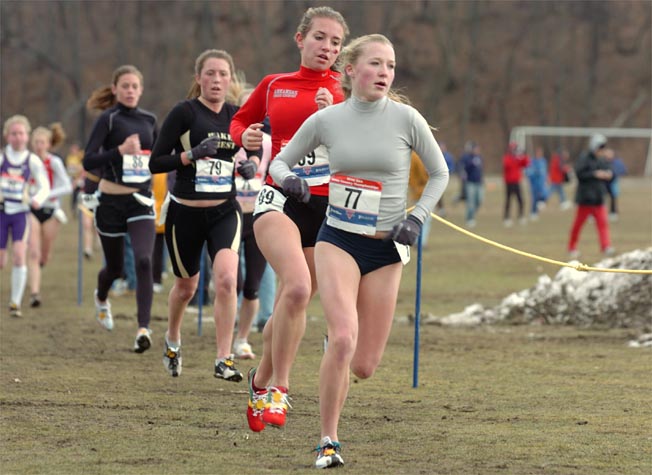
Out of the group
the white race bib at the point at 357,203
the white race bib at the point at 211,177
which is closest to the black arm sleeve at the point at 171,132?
the white race bib at the point at 211,177

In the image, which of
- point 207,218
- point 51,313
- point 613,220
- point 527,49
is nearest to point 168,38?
point 527,49

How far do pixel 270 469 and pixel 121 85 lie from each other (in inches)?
210

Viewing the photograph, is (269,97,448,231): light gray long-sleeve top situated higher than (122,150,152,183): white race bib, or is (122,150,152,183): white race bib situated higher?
(269,97,448,231): light gray long-sleeve top

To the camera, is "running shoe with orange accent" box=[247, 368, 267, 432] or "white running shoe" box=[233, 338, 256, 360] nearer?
"running shoe with orange accent" box=[247, 368, 267, 432]

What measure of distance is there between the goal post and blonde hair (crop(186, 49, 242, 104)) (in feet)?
169

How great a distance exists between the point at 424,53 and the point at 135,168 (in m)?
65.5

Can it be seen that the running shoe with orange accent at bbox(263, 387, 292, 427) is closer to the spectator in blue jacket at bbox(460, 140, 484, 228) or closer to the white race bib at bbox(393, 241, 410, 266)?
the white race bib at bbox(393, 241, 410, 266)

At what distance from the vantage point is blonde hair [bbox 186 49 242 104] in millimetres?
9016

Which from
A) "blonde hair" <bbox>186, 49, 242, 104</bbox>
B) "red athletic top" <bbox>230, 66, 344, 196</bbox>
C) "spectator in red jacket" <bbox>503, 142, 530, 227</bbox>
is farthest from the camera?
"spectator in red jacket" <bbox>503, 142, 530, 227</bbox>

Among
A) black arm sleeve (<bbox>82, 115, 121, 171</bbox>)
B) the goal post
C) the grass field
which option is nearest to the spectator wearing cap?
the grass field

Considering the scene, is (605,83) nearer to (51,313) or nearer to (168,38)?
(168,38)

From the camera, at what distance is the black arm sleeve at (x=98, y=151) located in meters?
10.4

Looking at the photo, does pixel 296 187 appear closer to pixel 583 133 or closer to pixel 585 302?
pixel 585 302

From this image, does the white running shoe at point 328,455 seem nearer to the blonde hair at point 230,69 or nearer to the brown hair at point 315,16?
the brown hair at point 315,16
